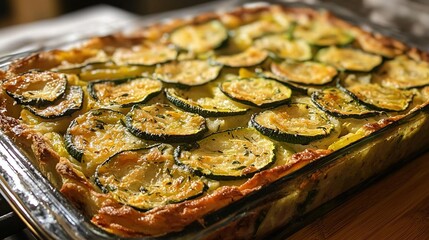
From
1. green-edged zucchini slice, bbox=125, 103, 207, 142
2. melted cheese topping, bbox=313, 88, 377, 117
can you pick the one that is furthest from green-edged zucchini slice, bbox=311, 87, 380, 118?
green-edged zucchini slice, bbox=125, 103, 207, 142

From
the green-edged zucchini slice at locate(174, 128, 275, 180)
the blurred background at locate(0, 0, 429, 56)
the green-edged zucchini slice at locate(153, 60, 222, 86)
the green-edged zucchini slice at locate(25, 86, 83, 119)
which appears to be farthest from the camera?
the blurred background at locate(0, 0, 429, 56)

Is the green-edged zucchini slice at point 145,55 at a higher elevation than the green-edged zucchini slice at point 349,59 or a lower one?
higher

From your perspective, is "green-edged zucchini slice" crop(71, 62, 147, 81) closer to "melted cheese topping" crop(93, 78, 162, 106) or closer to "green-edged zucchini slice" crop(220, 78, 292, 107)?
"melted cheese topping" crop(93, 78, 162, 106)

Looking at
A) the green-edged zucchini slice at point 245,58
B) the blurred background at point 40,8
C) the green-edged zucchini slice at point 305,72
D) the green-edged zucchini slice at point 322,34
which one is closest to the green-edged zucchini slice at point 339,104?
the green-edged zucchini slice at point 305,72

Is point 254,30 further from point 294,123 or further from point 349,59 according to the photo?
point 294,123

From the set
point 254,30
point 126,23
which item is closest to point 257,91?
point 254,30

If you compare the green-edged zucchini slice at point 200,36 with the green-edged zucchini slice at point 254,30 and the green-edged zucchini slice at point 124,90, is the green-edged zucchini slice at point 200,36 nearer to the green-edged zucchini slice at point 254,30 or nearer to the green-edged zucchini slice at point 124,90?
the green-edged zucchini slice at point 254,30
